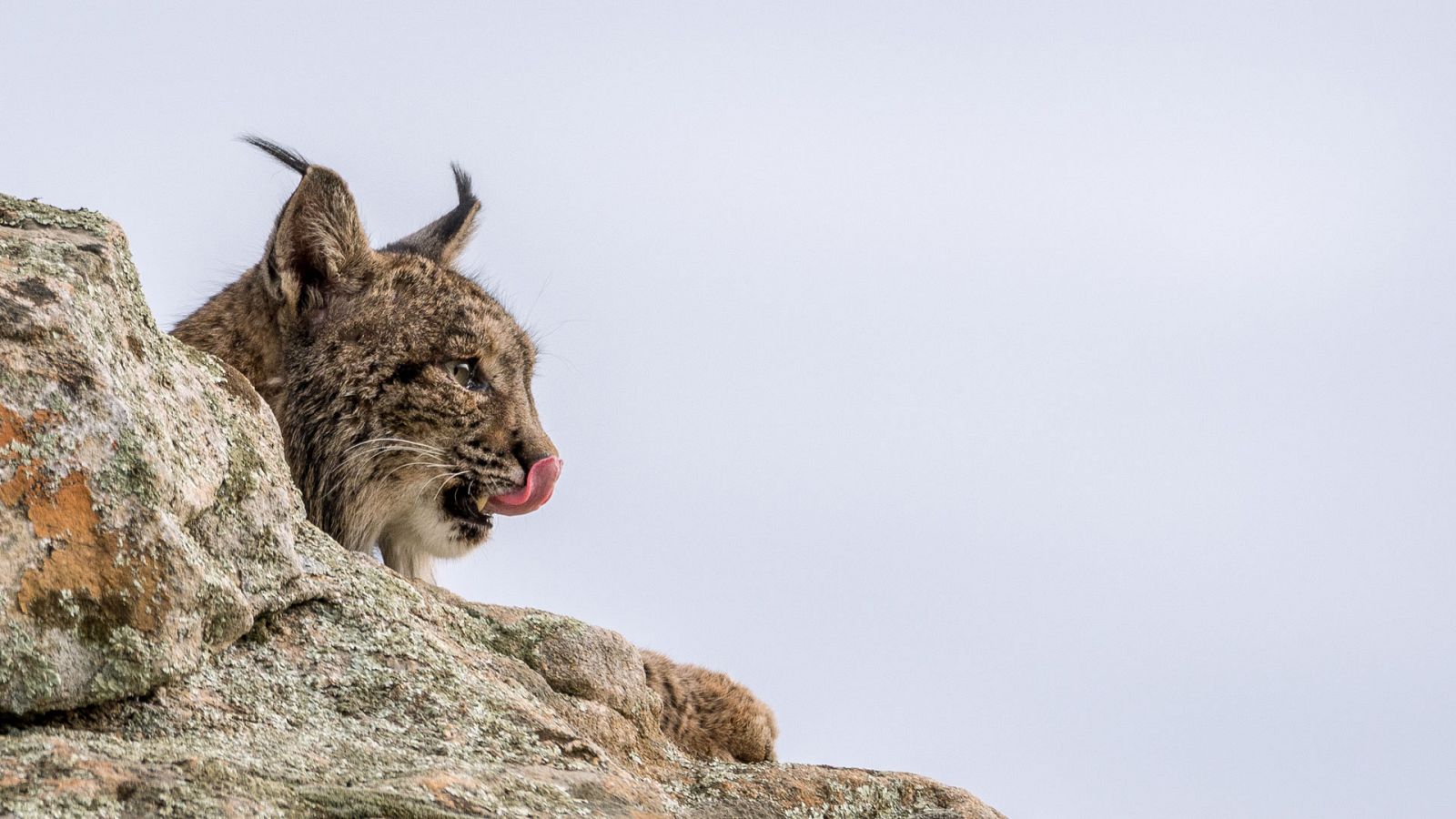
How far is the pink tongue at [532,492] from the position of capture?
617cm

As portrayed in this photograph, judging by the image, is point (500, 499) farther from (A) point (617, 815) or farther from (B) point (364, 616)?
(A) point (617, 815)

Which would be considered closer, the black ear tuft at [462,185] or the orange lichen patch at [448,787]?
the orange lichen patch at [448,787]

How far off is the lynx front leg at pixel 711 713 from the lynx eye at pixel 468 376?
138 cm

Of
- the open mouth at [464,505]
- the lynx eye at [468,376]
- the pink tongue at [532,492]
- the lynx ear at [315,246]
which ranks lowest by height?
the open mouth at [464,505]

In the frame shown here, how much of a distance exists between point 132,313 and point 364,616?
1110mm

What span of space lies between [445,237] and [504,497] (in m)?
1.85

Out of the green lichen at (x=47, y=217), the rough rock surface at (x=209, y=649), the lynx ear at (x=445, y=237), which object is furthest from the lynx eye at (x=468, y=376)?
the green lichen at (x=47, y=217)

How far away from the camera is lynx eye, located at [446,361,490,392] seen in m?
6.20

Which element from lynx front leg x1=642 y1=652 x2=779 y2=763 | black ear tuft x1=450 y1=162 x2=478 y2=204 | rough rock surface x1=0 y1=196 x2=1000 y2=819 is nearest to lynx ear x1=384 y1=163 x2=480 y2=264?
black ear tuft x1=450 y1=162 x2=478 y2=204

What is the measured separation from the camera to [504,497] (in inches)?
243

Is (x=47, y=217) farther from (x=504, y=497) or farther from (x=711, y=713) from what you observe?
(x=711, y=713)

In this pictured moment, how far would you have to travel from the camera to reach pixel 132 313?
3.77 m

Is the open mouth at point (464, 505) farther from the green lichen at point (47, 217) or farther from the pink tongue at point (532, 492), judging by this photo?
the green lichen at point (47, 217)

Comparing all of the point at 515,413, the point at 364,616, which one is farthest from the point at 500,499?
the point at 364,616
